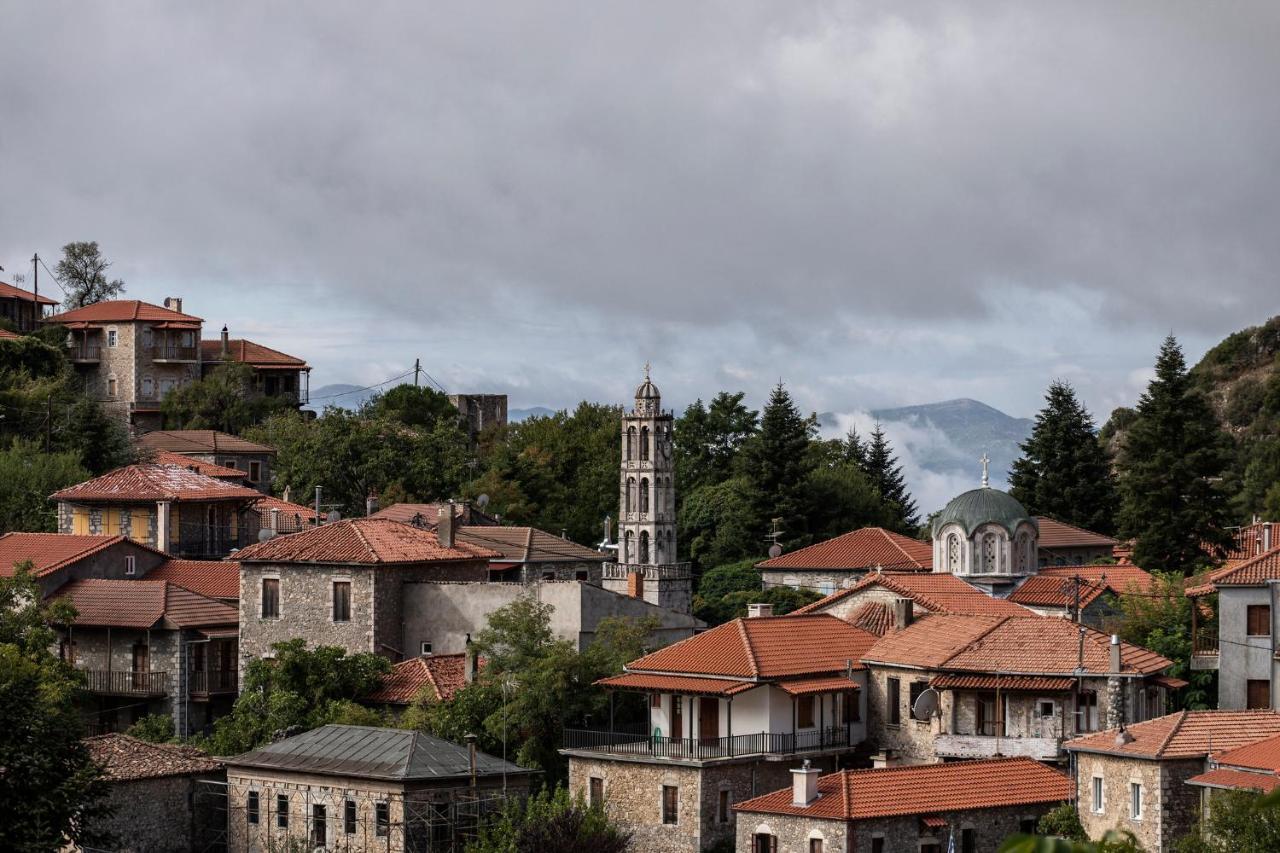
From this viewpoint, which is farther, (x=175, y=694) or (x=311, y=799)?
(x=175, y=694)

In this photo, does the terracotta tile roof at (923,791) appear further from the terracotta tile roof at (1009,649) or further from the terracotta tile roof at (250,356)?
the terracotta tile roof at (250,356)

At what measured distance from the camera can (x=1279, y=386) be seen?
356ft

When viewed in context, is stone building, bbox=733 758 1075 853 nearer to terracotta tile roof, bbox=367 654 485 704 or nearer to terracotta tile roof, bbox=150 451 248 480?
terracotta tile roof, bbox=367 654 485 704

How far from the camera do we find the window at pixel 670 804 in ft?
151

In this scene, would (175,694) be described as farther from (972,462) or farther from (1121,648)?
(972,462)

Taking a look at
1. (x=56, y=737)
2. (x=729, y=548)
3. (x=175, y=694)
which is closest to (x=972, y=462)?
(x=729, y=548)

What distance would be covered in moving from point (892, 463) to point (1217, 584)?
52.6 meters

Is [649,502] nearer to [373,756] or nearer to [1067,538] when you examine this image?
[1067,538]

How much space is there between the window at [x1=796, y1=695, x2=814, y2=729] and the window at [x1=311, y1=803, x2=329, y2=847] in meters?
10.7

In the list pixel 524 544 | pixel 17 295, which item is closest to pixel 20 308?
Result: pixel 17 295

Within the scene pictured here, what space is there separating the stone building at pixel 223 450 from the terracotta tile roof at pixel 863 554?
24.9 meters

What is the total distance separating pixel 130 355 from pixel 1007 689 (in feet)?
216

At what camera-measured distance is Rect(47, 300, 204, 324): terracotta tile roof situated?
104600mm

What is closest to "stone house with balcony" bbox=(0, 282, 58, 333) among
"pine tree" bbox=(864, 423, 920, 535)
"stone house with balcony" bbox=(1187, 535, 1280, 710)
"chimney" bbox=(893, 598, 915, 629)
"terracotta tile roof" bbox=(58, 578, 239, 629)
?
"pine tree" bbox=(864, 423, 920, 535)
